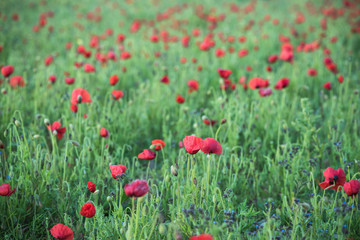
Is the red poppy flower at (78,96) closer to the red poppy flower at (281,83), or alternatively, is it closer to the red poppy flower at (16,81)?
the red poppy flower at (16,81)

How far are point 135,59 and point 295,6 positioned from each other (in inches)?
264

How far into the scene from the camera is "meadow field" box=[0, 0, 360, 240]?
1531 mm

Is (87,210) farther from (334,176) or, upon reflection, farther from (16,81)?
(16,81)

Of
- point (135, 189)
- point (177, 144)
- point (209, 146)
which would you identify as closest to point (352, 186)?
point (209, 146)

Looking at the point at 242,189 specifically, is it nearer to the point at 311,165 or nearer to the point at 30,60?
the point at 311,165

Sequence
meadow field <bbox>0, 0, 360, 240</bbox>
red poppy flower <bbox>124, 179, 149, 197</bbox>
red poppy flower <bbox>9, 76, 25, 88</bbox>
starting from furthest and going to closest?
1. red poppy flower <bbox>9, 76, 25, 88</bbox>
2. meadow field <bbox>0, 0, 360, 240</bbox>
3. red poppy flower <bbox>124, 179, 149, 197</bbox>

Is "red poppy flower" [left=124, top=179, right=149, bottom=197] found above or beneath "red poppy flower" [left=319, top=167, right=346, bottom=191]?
above

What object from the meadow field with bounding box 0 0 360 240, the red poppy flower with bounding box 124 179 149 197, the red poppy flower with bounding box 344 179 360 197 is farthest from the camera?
the meadow field with bounding box 0 0 360 240

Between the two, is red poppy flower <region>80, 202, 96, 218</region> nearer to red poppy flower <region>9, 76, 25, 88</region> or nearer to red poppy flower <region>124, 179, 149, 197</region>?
red poppy flower <region>124, 179, 149, 197</region>

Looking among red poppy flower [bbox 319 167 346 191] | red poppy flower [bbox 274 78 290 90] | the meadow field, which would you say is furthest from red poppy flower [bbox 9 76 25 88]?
red poppy flower [bbox 319 167 346 191]

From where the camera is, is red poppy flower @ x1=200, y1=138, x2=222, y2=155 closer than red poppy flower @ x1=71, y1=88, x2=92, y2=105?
Yes

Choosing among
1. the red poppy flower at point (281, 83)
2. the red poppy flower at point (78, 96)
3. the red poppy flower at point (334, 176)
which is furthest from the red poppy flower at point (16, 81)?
the red poppy flower at point (334, 176)

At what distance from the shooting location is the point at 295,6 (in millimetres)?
9016

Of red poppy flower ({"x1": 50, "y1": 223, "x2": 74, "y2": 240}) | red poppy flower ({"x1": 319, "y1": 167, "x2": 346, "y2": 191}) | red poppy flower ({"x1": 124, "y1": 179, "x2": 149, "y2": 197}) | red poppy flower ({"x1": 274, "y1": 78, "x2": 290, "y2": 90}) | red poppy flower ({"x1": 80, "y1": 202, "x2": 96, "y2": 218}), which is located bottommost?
red poppy flower ({"x1": 50, "y1": 223, "x2": 74, "y2": 240})
